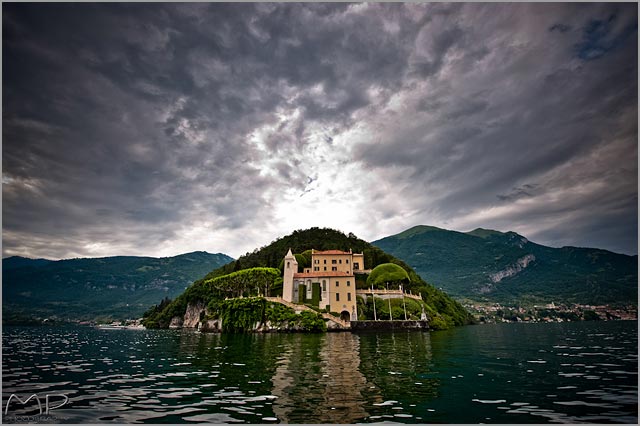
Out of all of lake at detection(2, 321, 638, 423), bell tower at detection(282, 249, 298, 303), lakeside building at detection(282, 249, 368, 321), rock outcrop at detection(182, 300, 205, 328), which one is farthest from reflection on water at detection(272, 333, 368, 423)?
rock outcrop at detection(182, 300, 205, 328)

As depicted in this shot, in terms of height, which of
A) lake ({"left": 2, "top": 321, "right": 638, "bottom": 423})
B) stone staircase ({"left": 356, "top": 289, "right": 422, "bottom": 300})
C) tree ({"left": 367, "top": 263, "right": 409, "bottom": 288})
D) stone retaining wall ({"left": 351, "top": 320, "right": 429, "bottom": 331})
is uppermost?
lake ({"left": 2, "top": 321, "right": 638, "bottom": 423})

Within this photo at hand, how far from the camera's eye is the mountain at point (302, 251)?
11156cm

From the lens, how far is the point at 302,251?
438 feet

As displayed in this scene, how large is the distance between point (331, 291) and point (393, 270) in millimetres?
24137

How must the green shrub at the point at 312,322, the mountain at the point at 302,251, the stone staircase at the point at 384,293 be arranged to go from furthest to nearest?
1. the mountain at the point at 302,251
2. the stone staircase at the point at 384,293
3. the green shrub at the point at 312,322

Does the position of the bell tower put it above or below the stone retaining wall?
above

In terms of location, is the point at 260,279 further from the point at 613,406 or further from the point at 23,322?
the point at 23,322

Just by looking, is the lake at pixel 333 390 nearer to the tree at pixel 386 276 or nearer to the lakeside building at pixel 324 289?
the lakeside building at pixel 324 289

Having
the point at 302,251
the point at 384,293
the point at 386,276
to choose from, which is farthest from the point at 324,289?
the point at 302,251

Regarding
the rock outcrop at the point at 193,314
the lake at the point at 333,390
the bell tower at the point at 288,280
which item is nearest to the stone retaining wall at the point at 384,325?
the bell tower at the point at 288,280

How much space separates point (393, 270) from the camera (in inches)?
3775

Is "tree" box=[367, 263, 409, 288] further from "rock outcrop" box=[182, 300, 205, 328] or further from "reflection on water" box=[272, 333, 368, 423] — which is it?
"reflection on water" box=[272, 333, 368, 423]

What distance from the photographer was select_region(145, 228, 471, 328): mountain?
112 m

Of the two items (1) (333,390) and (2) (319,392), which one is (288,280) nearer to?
(1) (333,390)
